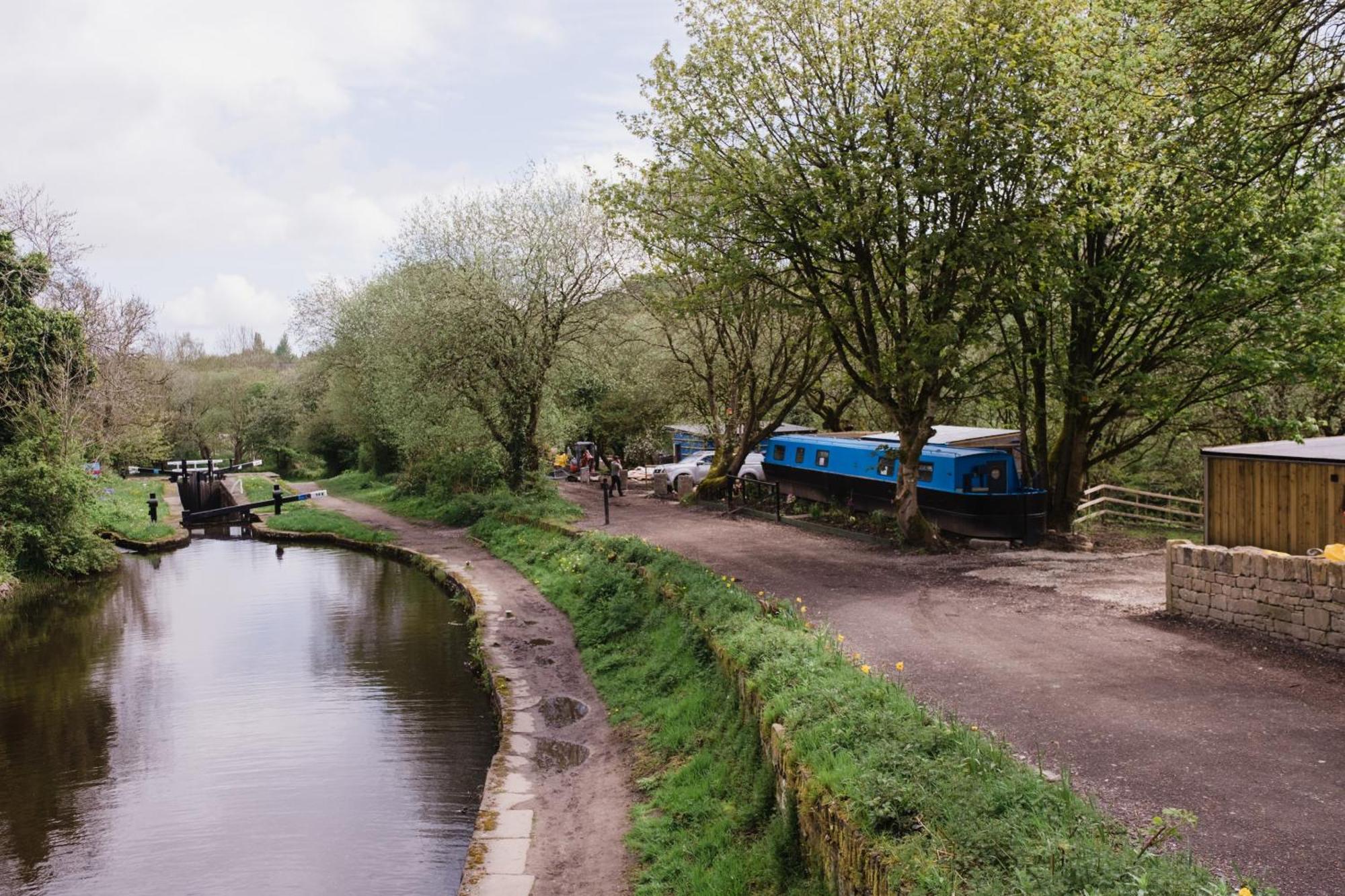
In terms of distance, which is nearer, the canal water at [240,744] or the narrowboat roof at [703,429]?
the canal water at [240,744]

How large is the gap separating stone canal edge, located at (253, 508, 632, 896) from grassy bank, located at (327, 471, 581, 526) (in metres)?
5.50

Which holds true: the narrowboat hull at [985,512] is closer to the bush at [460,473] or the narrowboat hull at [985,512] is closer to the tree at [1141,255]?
the tree at [1141,255]

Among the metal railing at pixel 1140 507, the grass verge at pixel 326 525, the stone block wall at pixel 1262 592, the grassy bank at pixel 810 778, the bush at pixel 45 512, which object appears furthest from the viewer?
the grass verge at pixel 326 525

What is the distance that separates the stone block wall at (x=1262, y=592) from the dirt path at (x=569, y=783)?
622 centimetres

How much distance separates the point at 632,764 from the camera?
8781mm

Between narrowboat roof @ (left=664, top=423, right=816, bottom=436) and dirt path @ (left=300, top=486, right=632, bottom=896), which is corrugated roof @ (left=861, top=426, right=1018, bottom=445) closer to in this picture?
narrowboat roof @ (left=664, top=423, right=816, bottom=436)

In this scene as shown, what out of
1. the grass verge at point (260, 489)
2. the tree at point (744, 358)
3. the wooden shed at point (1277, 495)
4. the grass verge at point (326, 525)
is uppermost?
the tree at point (744, 358)

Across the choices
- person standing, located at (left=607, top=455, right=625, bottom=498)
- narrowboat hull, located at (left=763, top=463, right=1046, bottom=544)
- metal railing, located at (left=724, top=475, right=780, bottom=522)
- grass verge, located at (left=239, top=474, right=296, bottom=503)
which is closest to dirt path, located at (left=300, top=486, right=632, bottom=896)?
metal railing, located at (left=724, top=475, right=780, bottom=522)

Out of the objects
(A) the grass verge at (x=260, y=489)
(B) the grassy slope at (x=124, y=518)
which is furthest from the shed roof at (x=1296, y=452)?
(A) the grass verge at (x=260, y=489)

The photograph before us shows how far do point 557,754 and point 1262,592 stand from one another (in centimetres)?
707

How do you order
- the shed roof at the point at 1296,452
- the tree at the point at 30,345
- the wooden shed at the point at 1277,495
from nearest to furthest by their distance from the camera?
the shed roof at the point at 1296,452 < the wooden shed at the point at 1277,495 < the tree at the point at 30,345

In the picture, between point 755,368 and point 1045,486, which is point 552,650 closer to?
point 1045,486

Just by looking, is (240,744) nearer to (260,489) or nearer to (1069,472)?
(1069,472)

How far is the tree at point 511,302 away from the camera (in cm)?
2252
